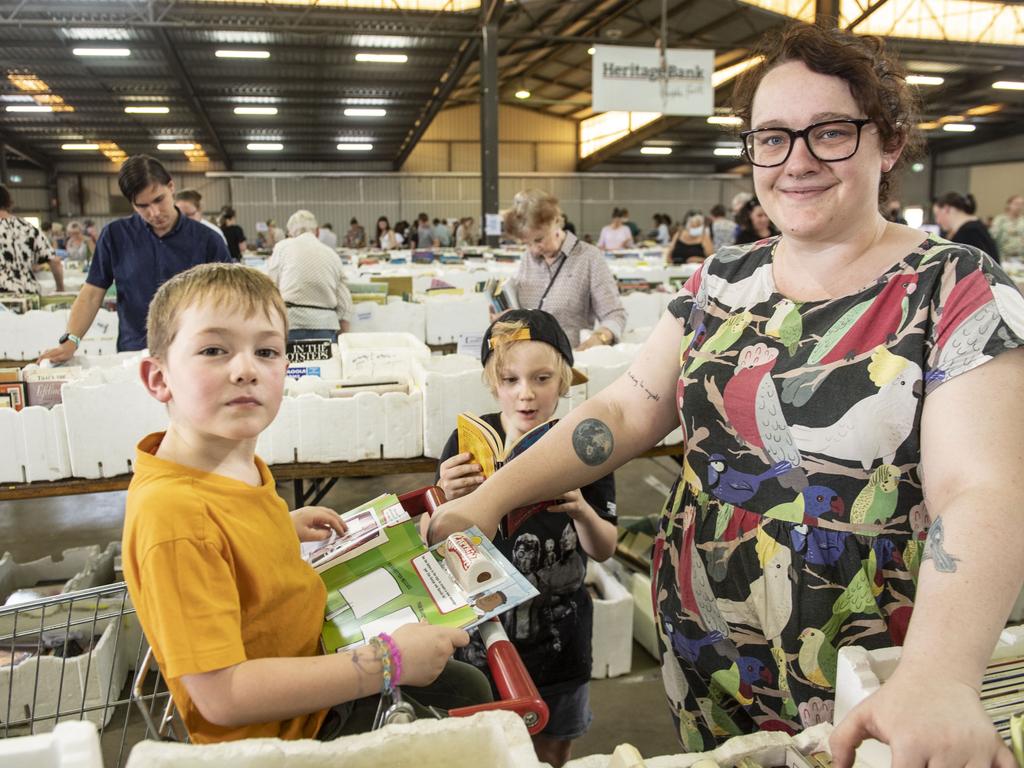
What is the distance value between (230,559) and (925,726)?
773 millimetres

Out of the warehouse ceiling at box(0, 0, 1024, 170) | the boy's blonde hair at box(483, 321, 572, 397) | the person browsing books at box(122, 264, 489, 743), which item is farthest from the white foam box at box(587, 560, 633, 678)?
the warehouse ceiling at box(0, 0, 1024, 170)

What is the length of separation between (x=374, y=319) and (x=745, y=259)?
4.74 m

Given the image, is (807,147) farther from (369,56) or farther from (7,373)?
(369,56)

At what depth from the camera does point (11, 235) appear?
563 cm

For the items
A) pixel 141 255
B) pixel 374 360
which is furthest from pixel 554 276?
pixel 141 255

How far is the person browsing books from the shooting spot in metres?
0.94

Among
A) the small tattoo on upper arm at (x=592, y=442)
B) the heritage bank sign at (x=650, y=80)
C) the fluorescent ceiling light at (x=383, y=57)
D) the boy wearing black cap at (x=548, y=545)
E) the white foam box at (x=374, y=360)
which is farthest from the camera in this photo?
the fluorescent ceiling light at (x=383, y=57)

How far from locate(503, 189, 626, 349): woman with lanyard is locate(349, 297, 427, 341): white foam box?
2.22 meters

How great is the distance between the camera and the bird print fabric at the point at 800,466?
3.26 ft

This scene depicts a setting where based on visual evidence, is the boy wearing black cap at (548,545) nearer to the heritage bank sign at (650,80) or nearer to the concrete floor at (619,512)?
the concrete floor at (619,512)

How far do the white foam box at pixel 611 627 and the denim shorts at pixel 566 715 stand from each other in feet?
3.49

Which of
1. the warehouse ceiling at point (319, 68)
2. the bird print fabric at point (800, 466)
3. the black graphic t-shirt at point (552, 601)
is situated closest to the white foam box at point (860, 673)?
the bird print fabric at point (800, 466)

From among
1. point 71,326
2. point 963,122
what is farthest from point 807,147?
point 963,122

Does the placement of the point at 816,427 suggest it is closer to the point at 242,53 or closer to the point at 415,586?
the point at 415,586
